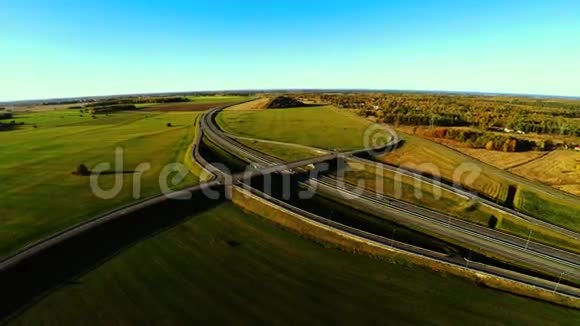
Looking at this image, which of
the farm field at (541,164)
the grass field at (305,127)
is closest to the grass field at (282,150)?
the grass field at (305,127)

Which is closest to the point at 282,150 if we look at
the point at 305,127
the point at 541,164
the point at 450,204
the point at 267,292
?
the point at 305,127

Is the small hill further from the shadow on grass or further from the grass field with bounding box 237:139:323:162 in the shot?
the shadow on grass

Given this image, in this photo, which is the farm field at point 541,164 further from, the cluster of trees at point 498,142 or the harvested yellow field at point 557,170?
the cluster of trees at point 498,142

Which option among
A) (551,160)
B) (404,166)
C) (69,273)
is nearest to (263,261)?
(69,273)

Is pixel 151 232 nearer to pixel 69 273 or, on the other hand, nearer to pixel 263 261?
pixel 69 273

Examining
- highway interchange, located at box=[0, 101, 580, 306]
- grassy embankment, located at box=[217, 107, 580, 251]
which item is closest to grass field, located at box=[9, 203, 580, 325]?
highway interchange, located at box=[0, 101, 580, 306]
